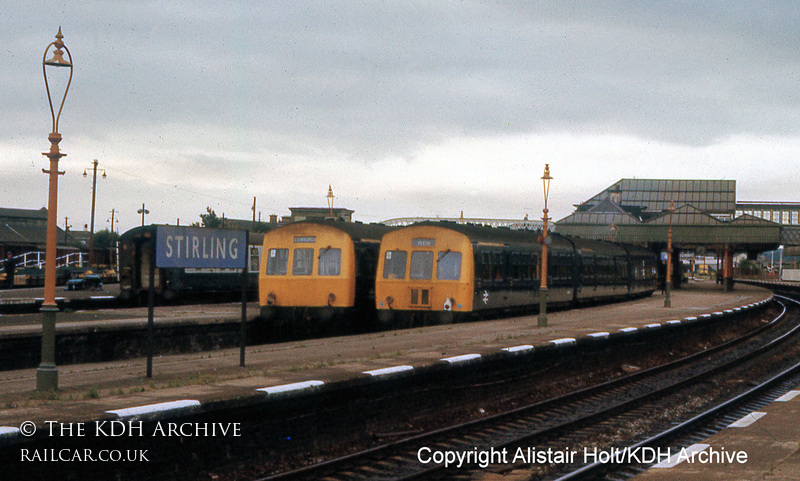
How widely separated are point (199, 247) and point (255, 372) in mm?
1994

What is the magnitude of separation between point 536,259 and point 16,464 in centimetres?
2224

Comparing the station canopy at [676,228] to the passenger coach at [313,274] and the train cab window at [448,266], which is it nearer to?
the train cab window at [448,266]

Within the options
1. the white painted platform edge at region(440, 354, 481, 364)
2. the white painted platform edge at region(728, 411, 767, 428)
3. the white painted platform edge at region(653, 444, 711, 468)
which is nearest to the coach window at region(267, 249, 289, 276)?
the white painted platform edge at region(440, 354, 481, 364)

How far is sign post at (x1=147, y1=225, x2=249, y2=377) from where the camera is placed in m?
10.9

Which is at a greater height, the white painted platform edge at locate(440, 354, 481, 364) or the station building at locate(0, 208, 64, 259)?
the station building at locate(0, 208, 64, 259)

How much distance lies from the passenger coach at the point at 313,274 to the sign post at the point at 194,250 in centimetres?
965

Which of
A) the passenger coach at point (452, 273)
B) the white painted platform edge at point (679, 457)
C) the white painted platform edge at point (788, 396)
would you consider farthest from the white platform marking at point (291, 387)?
the passenger coach at point (452, 273)

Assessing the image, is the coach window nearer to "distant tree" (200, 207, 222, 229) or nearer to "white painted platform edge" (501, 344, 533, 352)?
"white painted platform edge" (501, 344, 533, 352)

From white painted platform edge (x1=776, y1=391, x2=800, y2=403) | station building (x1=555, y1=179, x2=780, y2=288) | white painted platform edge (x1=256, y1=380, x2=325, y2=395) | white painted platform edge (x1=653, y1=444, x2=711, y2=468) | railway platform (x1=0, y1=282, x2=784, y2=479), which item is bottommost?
white painted platform edge (x1=776, y1=391, x2=800, y2=403)

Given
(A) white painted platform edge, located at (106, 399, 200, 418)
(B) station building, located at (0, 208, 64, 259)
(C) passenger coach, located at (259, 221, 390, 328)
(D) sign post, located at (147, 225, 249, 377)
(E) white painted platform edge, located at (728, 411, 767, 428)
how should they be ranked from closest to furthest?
(A) white painted platform edge, located at (106, 399, 200, 418) < (D) sign post, located at (147, 225, 249, 377) < (E) white painted platform edge, located at (728, 411, 767, 428) < (C) passenger coach, located at (259, 221, 390, 328) < (B) station building, located at (0, 208, 64, 259)

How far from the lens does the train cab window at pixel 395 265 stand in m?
22.4

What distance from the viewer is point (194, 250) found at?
11.5 meters

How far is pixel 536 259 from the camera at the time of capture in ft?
89.5

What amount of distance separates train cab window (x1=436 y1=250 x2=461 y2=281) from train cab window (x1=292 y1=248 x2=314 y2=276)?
364cm
